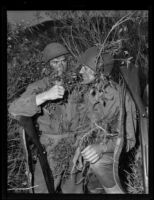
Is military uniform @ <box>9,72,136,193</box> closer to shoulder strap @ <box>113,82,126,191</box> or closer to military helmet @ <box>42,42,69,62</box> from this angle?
shoulder strap @ <box>113,82,126,191</box>

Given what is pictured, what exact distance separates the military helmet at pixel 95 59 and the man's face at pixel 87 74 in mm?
31

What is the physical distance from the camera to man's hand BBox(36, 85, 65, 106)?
24.9ft

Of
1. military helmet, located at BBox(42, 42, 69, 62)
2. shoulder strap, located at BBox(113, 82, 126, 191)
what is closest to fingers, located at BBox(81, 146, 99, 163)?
shoulder strap, located at BBox(113, 82, 126, 191)

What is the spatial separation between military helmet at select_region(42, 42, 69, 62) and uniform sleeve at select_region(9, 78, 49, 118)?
0.20 m

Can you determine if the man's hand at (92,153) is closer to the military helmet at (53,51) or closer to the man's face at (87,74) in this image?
the man's face at (87,74)

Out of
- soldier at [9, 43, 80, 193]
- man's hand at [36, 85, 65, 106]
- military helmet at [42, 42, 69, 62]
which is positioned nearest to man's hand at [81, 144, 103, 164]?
soldier at [9, 43, 80, 193]

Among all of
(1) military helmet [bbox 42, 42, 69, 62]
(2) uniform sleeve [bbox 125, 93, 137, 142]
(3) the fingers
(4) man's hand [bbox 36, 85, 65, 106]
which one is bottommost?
(3) the fingers

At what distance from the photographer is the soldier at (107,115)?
761 centimetres

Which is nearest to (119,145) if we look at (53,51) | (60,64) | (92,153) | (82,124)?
(92,153)

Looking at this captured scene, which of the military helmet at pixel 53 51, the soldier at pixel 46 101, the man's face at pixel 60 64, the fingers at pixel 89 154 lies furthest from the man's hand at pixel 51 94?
the fingers at pixel 89 154

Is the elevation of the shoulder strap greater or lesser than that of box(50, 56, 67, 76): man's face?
lesser

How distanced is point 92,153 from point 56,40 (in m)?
1.04

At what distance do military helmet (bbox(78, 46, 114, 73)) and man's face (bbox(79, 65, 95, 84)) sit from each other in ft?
0.10
